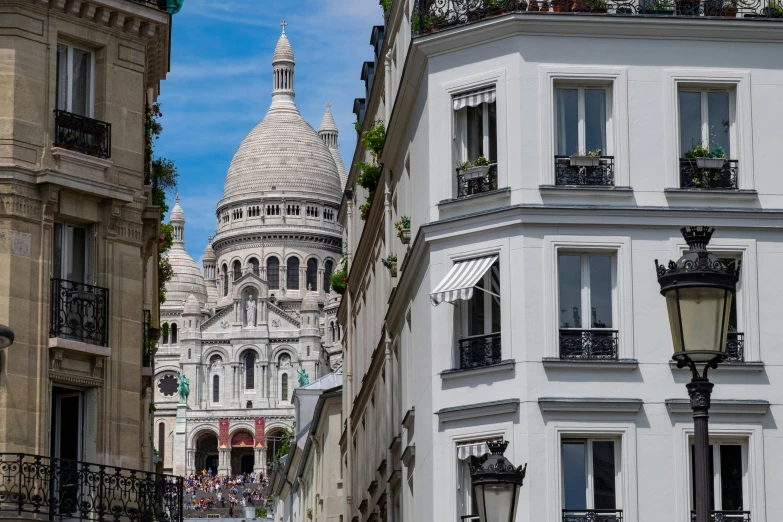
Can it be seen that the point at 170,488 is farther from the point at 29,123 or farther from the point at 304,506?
the point at 304,506

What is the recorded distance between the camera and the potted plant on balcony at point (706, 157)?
2956cm

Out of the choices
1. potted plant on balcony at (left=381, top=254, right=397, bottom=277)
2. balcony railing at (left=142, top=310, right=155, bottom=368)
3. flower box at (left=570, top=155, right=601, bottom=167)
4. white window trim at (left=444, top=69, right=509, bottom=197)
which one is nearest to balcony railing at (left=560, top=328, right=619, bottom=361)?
flower box at (left=570, top=155, right=601, bottom=167)

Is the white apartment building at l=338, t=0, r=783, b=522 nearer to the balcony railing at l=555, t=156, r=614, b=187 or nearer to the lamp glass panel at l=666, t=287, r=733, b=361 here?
the balcony railing at l=555, t=156, r=614, b=187

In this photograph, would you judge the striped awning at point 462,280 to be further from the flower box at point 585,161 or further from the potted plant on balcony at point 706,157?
the potted plant on balcony at point 706,157

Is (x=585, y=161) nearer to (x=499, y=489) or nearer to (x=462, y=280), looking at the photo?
(x=462, y=280)

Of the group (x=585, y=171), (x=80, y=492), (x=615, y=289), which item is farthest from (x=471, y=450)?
(x=80, y=492)

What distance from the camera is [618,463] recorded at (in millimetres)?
28578

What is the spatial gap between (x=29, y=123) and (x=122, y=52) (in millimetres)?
2205

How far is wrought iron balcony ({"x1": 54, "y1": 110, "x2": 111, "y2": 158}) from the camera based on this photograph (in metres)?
27.4

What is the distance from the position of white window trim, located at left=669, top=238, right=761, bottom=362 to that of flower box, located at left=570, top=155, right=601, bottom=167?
1.61 metres

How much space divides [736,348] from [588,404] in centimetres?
247

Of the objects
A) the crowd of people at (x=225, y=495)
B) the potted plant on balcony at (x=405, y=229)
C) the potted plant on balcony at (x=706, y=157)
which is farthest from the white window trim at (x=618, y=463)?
the crowd of people at (x=225, y=495)

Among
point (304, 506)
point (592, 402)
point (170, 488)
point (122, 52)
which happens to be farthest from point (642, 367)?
point (304, 506)

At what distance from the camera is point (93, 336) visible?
27406mm
